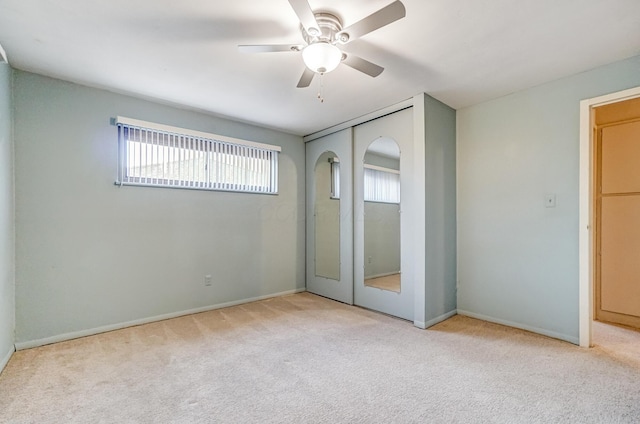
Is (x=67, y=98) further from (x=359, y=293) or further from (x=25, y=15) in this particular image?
(x=359, y=293)

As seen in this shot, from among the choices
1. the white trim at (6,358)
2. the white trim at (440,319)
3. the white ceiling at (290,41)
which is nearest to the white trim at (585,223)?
the white ceiling at (290,41)

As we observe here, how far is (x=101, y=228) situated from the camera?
295cm

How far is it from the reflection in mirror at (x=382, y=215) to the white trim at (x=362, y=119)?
0.29m

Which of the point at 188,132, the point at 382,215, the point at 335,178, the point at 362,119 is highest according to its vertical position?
the point at 362,119

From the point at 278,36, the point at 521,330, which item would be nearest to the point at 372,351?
the point at 521,330

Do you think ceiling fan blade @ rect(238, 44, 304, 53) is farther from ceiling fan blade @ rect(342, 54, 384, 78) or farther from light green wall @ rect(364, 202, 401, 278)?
light green wall @ rect(364, 202, 401, 278)

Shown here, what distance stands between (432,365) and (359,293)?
161 cm

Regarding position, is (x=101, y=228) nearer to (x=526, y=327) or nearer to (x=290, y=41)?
(x=290, y=41)

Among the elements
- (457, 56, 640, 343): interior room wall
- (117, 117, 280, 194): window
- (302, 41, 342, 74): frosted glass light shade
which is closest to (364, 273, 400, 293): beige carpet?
(457, 56, 640, 343): interior room wall

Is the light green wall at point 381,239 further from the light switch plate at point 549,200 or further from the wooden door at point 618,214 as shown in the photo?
the wooden door at point 618,214

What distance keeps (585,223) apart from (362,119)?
96.3 inches

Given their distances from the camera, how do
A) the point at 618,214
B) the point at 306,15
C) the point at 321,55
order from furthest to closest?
the point at 618,214, the point at 321,55, the point at 306,15

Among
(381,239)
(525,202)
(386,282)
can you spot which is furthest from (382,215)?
(525,202)

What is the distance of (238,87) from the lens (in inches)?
114
